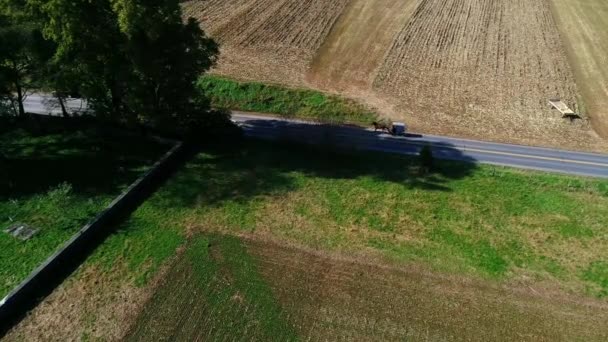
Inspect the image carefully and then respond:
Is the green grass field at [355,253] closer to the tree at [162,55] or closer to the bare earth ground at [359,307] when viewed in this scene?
the bare earth ground at [359,307]

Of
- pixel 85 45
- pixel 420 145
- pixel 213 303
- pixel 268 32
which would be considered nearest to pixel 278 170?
pixel 420 145

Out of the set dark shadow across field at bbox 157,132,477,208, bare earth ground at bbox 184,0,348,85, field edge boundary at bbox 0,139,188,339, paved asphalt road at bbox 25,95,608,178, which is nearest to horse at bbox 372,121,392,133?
paved asphalt road at bbox 25,95,608,178

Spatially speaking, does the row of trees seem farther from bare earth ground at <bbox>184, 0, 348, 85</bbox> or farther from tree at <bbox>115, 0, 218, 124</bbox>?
bare earth ground at <bbox>184, 0, 348, 85</bbox>

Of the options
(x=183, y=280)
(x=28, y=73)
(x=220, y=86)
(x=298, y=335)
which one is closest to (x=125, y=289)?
(x=183, y=280)

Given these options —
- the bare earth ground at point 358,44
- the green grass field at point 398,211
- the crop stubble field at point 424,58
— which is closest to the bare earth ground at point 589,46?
the crop stubble field at point 424,58

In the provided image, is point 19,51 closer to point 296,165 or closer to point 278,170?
point 278,170
